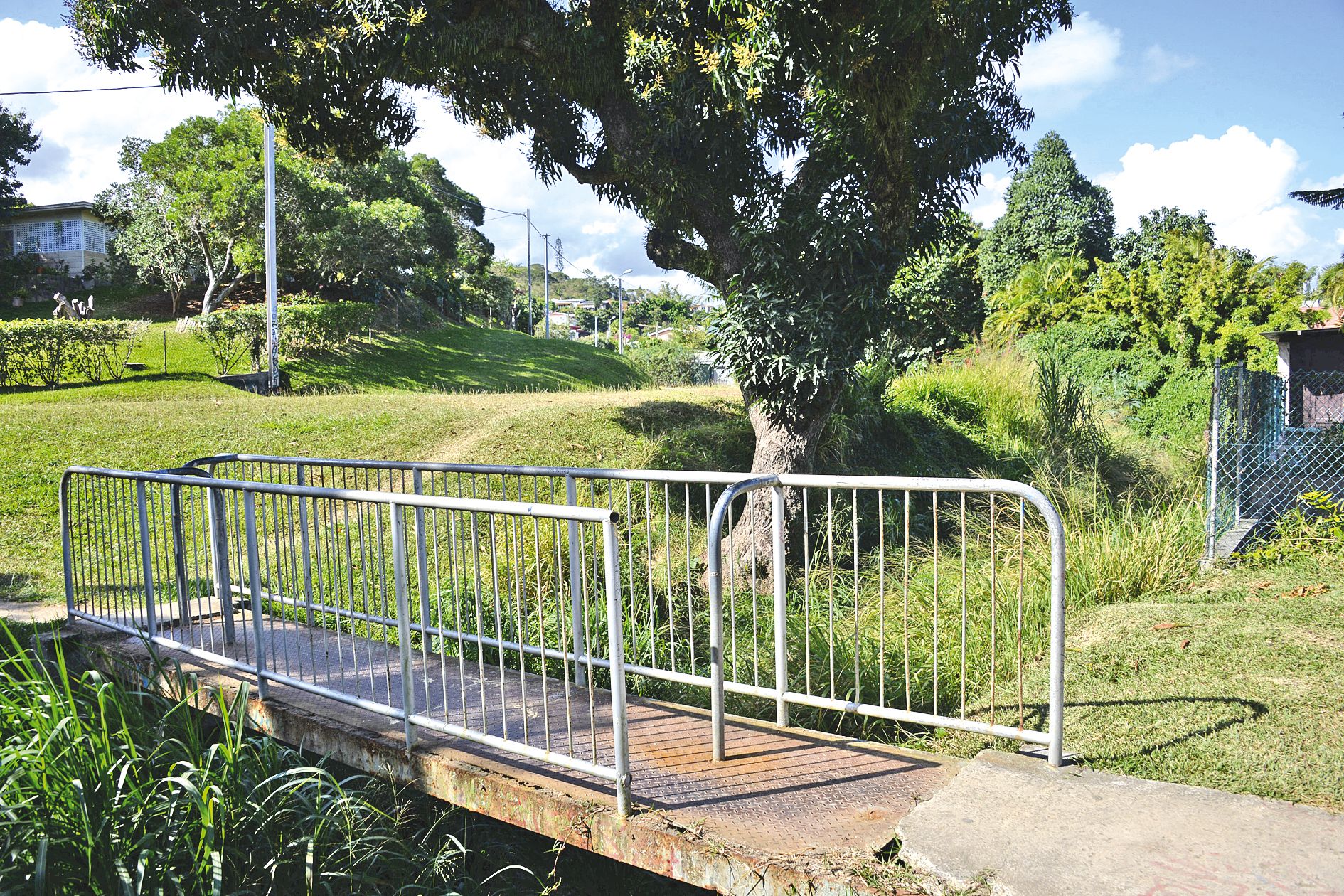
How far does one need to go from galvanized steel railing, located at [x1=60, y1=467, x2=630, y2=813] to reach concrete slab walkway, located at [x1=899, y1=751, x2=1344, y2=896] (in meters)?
1.24

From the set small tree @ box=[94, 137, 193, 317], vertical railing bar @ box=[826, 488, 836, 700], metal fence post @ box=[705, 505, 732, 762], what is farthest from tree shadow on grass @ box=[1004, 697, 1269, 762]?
small tree @ box=[94, 137, 193, 317]

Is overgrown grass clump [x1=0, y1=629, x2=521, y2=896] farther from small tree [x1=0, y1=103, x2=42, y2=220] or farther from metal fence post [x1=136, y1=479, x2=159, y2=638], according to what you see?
small tree [x1=0, y1=103, x2=42, y2=220]

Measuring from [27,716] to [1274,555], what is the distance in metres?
8.32

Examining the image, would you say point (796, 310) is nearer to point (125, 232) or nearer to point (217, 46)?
point (217, 46)

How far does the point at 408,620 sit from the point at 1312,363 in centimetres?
1907

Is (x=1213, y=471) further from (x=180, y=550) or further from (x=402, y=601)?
(x=180, y=550)

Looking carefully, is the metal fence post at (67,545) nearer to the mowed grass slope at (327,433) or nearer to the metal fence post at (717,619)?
the mowed grass slope at (327,433)

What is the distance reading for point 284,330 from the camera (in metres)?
22.6

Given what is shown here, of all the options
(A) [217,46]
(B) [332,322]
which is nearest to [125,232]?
(B) [332,322]

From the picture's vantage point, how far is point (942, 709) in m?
5.15

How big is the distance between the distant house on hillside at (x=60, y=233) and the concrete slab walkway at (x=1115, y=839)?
42491 millimetres

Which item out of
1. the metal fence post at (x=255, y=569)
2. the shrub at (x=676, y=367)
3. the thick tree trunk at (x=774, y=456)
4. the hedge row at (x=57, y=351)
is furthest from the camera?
the shrub at (x=676, y=367)

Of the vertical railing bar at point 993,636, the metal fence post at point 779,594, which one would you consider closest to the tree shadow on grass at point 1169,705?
the vertical railing bar at point 993,636

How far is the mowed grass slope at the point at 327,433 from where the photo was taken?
11.0 meters
